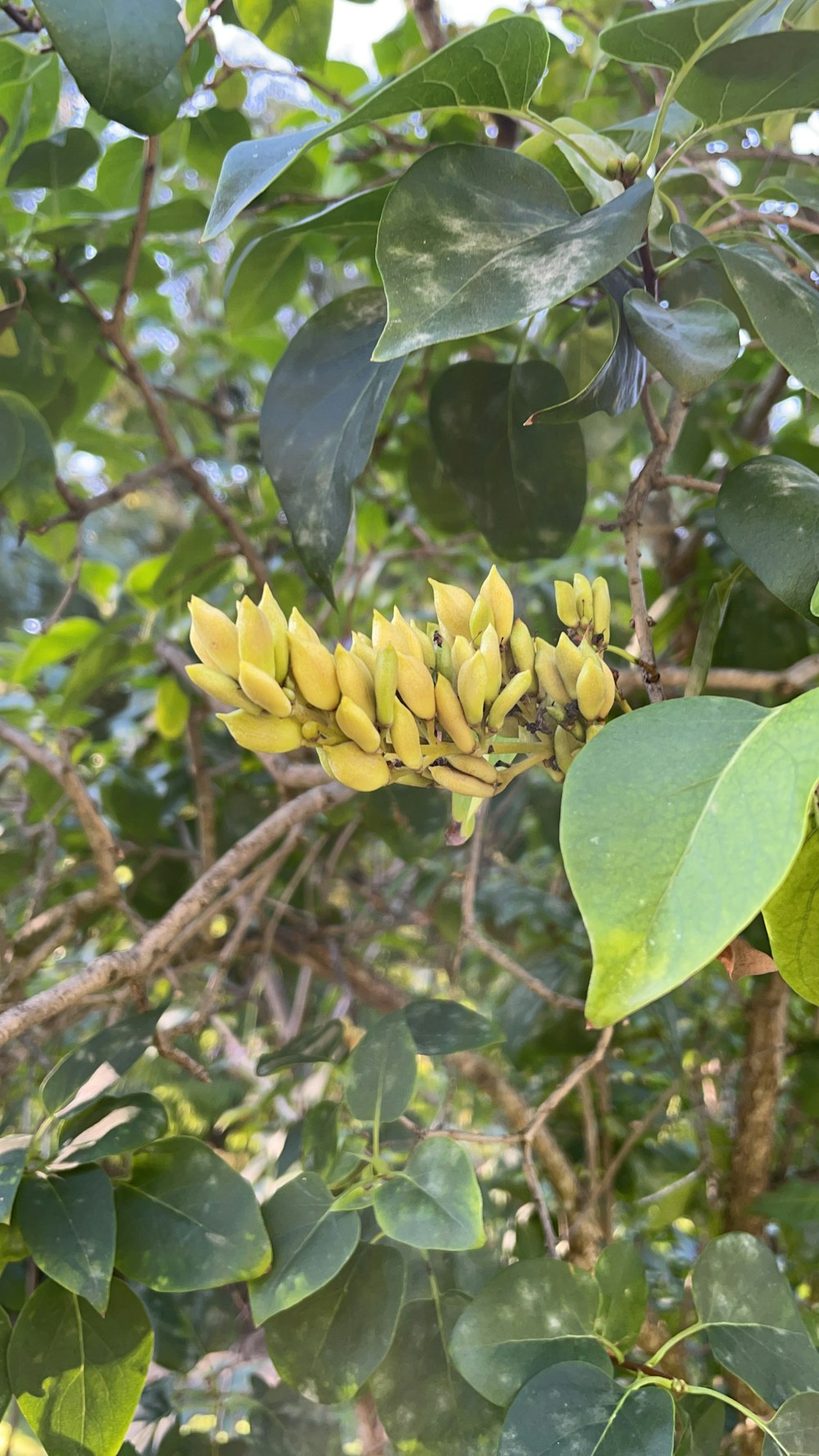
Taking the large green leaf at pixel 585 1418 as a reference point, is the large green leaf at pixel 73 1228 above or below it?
above

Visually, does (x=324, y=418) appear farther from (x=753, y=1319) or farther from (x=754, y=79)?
(x=753, y=1319)

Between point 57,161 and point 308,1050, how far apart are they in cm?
64

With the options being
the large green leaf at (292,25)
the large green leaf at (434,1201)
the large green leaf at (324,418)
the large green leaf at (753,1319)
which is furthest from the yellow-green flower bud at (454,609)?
the large green leaf at (292,25)

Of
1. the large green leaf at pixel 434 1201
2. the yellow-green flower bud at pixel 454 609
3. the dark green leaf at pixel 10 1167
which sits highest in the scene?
the yellow-green flower bud at pixel 454 609

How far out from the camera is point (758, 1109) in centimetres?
84

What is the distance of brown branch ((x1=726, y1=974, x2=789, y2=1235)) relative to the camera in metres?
0.83

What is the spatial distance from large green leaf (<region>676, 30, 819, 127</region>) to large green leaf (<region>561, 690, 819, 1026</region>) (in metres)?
0.29

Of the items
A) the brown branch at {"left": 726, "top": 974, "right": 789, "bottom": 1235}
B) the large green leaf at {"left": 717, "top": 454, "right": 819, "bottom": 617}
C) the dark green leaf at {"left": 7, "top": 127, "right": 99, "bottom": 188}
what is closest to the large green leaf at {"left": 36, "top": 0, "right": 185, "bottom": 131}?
the dark green leaf at {"left": 7, "top": 127, "right": 99, "bottom": 188}

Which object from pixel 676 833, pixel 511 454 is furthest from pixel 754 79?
pixel 676 833

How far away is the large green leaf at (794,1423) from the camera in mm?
381

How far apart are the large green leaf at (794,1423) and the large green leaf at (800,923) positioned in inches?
7.4

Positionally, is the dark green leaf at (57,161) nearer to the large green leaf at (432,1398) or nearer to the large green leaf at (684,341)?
the large green leaf at (684,341)

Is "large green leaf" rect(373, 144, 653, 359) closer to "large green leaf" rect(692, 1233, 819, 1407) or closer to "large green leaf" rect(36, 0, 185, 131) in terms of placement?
"large green leaf" rect(36, 0, 185, 131)

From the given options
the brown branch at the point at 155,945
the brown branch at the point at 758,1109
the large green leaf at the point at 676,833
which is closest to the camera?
the large green leaf at the point at 676,833
